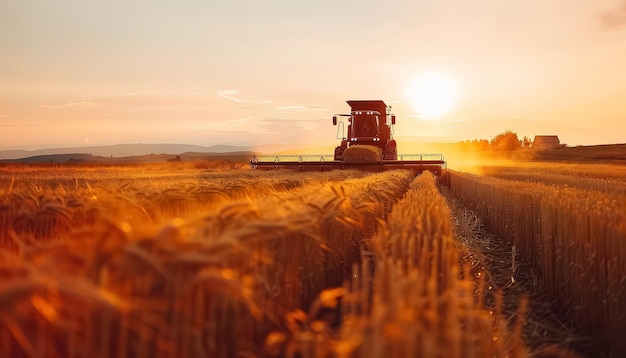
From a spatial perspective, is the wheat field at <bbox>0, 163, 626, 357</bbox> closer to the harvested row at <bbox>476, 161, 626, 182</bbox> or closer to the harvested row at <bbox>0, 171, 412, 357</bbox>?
the harvested row at <bbox>0, 171, 412, 357</bbox>

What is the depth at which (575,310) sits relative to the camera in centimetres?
491

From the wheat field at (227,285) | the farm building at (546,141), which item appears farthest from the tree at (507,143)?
the wheat field at (227,285)

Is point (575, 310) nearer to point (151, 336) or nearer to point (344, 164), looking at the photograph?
point (151, 336)

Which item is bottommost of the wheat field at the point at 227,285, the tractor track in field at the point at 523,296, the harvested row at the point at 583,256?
the tractor track in field at the point at 523,296

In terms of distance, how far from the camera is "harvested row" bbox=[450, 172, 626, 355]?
4301 mm

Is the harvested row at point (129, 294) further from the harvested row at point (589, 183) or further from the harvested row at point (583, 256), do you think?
the harvested row at point (589, 183)

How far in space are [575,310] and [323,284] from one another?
294 centimetres

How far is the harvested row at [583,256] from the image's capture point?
4301 millimetres

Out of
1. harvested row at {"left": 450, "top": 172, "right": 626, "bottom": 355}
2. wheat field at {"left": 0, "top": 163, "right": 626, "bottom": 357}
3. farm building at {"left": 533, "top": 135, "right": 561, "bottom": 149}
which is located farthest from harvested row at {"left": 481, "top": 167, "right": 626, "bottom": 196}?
farm building at {"left": 533, "top": 135, "right": 561, "bottom": 149}

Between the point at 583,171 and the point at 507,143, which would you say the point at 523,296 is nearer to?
the point at 583,171

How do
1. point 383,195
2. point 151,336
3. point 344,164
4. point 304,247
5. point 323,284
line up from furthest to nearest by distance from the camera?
point 344,164 → point 383,195 → point 323,284 → point 304,247 → point 151,336

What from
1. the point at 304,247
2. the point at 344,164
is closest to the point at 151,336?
the point at 304,247

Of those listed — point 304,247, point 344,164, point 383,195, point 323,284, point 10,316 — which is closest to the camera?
point 10,316

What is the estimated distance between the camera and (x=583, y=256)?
16.4 feet
